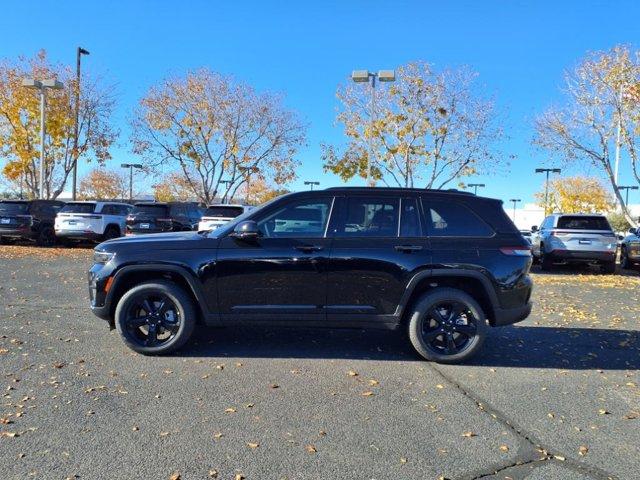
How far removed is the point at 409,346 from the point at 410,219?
5.17ft

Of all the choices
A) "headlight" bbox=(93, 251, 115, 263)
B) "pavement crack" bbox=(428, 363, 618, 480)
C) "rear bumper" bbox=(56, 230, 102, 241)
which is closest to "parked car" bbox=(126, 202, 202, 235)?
"rear bumper" bbox=(56, 230, 102, 241)

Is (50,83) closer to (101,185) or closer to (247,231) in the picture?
(247,231)

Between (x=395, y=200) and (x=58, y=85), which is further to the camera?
(x=58, y=85)

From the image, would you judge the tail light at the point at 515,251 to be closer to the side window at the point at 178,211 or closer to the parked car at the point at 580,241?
the parked car at the point at 580,241

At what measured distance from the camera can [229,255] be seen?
535cm

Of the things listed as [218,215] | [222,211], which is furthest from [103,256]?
[222,211]

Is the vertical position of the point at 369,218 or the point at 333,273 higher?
the point at 369,218

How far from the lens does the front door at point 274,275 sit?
5336 millimetres

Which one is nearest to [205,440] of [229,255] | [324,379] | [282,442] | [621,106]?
[282,442]

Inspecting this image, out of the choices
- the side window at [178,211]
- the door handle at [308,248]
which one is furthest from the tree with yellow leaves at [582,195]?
the door handle at [308,248]

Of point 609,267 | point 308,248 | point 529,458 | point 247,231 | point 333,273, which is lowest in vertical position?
point 529,458

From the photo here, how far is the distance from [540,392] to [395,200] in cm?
230

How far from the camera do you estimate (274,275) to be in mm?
5340

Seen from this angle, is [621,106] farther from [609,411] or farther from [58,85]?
[58,85]
